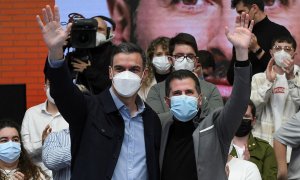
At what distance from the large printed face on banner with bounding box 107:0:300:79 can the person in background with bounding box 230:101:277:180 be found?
187 centimetres

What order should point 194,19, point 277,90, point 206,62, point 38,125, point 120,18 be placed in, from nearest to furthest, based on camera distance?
1. point 38,125
2. point 277,90
3. point 206,62
4. point 194,19
5. point 120,18

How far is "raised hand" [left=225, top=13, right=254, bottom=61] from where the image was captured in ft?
15.5

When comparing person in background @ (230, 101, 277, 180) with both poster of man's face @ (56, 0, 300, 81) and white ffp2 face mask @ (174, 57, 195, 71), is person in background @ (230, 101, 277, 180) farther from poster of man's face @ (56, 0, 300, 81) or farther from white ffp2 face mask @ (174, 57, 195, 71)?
poster of man's face @ (56, 0, 300, 81)

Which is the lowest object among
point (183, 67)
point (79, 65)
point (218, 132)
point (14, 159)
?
point (14, 159)

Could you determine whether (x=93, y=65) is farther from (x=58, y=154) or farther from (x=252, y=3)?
(x=252, y=3)

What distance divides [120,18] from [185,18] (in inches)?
29.9

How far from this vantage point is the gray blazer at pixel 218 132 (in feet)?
15.5

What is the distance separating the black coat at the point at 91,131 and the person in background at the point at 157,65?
8.53 ft

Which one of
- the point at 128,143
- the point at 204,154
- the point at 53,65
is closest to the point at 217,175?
the point at 204,154

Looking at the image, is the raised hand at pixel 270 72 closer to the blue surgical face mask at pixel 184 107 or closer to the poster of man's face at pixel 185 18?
the poster of man's face at pixel 185 18

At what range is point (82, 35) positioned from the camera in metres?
5.88

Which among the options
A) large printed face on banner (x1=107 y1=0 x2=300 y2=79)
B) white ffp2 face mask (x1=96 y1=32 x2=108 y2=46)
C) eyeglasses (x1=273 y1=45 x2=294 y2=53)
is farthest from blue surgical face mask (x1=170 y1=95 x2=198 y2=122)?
large printed face on banner (x1=107 y1=0 x2=300 y2=79)

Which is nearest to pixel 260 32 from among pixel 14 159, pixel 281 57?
pixel 281 57

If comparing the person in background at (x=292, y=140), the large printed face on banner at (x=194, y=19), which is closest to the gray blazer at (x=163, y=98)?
the person in background at (x=292, y=140)
